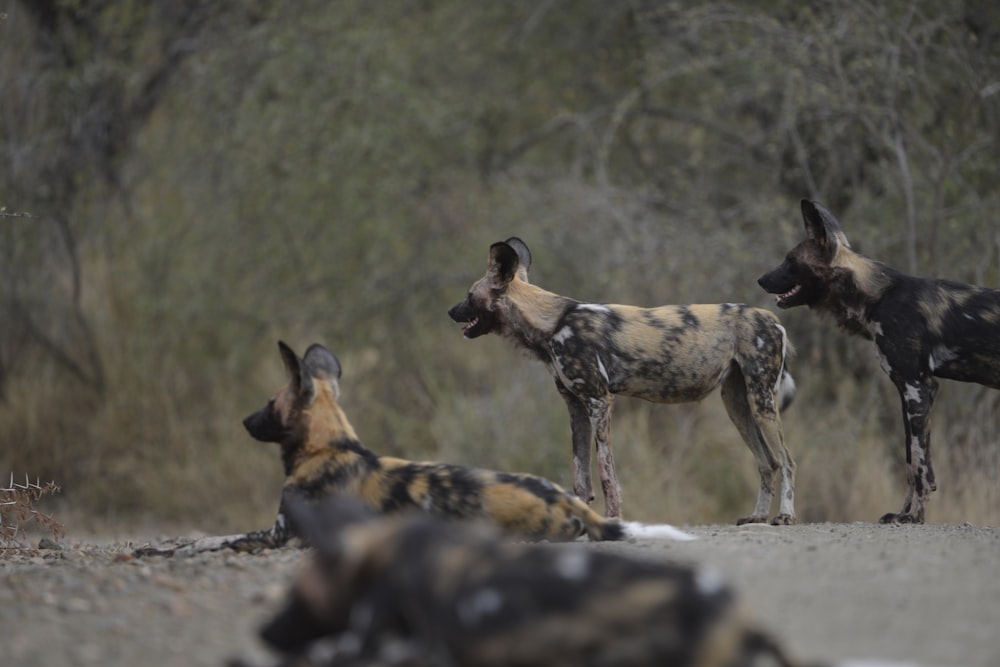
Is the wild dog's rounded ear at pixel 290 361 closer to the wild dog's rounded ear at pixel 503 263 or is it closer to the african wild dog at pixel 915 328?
the wild dog's rounded ear at pixel 503 263

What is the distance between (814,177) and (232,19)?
24.2 ft

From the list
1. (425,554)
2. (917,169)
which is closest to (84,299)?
(917,169)

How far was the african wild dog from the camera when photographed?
794cm

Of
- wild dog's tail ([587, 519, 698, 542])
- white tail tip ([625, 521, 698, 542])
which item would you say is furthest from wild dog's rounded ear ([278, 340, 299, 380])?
white tail tip ([625, 521, 698, 542])

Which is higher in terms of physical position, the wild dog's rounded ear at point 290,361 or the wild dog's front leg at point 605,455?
the wild dog's rounded ear at point 290,361

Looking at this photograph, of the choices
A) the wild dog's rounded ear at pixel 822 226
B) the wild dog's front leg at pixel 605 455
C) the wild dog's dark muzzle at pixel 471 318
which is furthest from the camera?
the wild dog's rounded ear at pixel 822 226

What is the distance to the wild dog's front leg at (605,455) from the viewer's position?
24.6 ft

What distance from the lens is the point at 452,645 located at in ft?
11.4

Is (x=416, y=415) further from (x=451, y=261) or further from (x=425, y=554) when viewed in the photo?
(x=425, y=554)

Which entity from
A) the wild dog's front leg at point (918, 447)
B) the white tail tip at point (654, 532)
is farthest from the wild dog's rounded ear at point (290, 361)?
the wild dog's front leg at point (918, 447)

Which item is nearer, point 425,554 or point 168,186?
point 425,554

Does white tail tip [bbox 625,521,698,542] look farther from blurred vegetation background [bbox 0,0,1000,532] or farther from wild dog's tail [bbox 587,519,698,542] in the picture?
blurred vegetation background [bbox 0,0,1000,532]

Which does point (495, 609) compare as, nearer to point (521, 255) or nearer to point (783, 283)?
point (521, 255)

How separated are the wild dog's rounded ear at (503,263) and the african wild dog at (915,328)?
1.89 m
